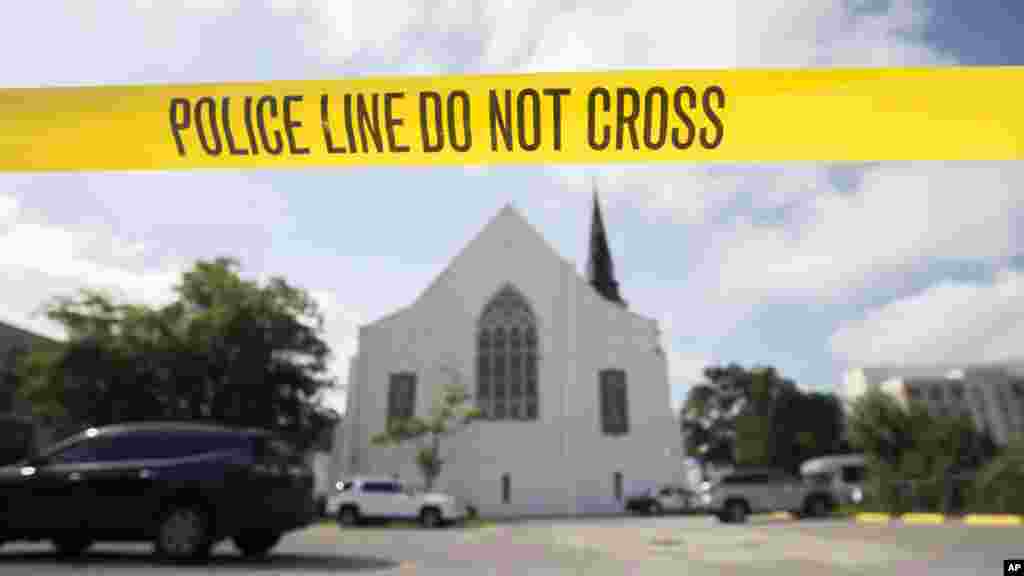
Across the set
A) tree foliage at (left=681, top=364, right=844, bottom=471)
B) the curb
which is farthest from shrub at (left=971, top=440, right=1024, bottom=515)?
tree foliage at (left=681, top=364, right=844, bottom=471)

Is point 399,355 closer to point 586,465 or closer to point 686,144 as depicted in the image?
point 586,465

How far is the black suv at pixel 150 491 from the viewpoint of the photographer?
855cm

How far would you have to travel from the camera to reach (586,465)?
35688mm

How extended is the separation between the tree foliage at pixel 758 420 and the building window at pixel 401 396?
32293mm

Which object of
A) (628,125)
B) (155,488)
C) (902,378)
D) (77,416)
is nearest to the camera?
(628,125)

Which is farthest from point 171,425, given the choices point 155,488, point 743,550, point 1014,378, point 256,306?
point 1014,378

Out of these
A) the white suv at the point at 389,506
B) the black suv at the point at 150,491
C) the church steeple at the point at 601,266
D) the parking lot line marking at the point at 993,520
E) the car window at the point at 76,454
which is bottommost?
the parking lot line marking at the point at 993,520

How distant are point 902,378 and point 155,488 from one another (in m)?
101

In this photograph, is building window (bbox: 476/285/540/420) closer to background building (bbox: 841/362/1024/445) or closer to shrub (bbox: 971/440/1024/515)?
shrub (bbox: 971/440/1024/515)

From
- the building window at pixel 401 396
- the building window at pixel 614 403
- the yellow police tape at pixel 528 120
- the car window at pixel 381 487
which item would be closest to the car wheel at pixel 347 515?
the car window at pixel 381 487

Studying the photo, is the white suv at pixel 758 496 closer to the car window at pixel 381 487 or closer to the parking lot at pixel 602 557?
the parking lot at pixel 602 557

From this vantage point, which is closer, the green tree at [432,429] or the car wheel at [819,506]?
the car wheel at [819,506]

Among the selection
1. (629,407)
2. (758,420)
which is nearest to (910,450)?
(629,407)

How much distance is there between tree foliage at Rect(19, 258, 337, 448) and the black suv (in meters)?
19.2
